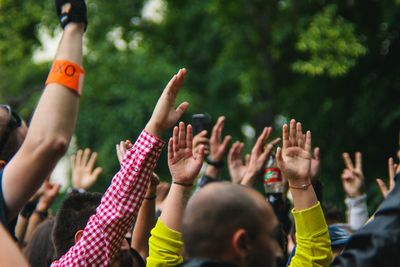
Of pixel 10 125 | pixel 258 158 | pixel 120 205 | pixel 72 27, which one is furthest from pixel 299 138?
pixel 72 27

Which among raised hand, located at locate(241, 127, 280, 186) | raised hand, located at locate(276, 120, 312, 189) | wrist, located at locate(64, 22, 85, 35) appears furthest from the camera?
raised hand, located at locate(241, 127, 280, 186)

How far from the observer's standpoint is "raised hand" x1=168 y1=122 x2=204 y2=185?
144 inches

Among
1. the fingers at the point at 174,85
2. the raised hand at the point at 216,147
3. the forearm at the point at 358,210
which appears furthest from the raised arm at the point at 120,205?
the forearm at the point at 358,210

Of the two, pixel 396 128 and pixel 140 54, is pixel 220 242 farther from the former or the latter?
pixel 140 54

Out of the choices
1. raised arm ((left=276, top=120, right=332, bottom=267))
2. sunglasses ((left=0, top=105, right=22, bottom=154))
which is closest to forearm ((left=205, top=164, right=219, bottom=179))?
raised arm ((left=276, top=120, right=332, bottom=267))

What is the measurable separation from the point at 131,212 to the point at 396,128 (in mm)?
8577

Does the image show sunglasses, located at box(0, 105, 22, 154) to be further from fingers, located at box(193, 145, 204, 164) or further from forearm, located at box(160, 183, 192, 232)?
fingers, located at box(193, 145, 204, 164)

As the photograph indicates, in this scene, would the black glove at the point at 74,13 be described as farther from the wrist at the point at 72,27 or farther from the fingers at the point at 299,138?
the fingers at the point at 299,138

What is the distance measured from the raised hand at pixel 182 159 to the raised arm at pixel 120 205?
0.45 meters

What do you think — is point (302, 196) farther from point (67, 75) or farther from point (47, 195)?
point (47, 195)

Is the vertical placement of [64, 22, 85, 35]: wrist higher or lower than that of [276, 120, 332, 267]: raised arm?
higher

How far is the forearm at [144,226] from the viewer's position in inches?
158

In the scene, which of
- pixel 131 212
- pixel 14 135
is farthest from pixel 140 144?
pixel 14 135

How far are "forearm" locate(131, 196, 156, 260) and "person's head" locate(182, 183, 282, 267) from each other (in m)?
1.56
